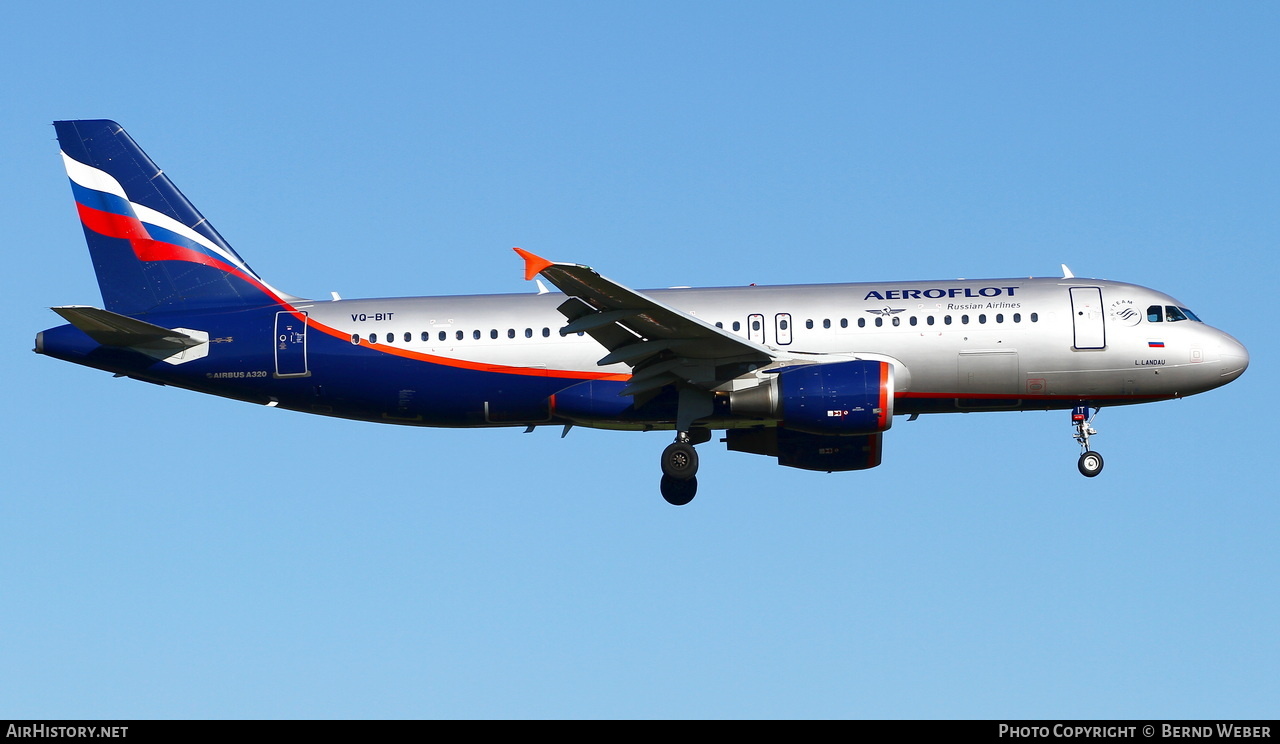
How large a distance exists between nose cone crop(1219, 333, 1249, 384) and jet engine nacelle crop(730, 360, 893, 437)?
→ 26.6ft

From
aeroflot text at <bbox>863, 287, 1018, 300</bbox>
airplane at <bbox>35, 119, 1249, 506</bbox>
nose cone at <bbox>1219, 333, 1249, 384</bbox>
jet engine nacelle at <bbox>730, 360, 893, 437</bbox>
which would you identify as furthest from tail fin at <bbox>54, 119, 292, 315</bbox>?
nose cone at <bbox>1219, 333, 1249, 384</bbox>

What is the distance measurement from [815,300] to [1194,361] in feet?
29.2

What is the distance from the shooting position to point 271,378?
3641cm

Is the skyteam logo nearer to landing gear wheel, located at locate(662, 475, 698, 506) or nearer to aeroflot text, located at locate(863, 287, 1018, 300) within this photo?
aeroflot text, located at locate(863, 287, 1018, 300)

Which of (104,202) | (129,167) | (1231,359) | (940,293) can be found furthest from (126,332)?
(1231,359)

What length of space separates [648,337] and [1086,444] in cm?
1096

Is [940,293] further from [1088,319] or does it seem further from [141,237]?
[141,237]

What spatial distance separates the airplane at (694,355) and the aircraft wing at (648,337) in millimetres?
58

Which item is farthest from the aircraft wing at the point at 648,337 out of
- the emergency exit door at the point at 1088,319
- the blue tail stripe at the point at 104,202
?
the blue tail stripe at the point at 104,202

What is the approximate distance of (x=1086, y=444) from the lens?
36219 millimetres
